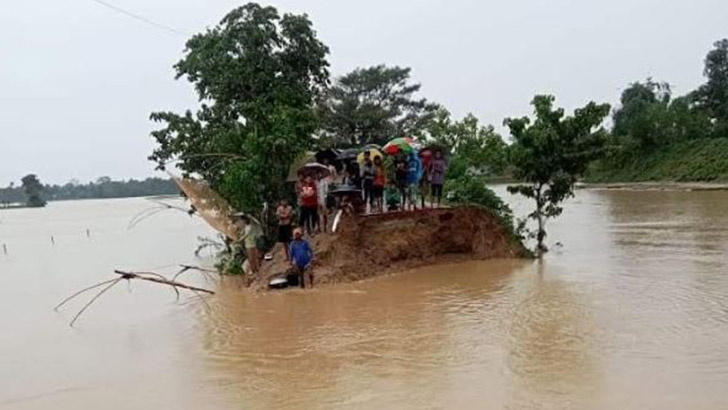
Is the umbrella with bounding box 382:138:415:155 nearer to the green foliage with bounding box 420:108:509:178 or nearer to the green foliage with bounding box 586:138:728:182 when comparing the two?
the green foliage with bounding box 420:108:509:178

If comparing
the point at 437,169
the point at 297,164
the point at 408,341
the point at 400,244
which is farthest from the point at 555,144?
the point at 408,341

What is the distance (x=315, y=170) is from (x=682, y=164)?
154 ft

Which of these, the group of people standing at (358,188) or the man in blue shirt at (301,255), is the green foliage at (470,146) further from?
the man in blue shirt at (301,255)

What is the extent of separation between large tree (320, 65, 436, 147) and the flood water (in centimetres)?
2155

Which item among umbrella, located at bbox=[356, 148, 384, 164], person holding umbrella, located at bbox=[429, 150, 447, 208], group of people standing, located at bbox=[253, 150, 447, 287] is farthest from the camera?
person holding umbrella, located at bbox=[429, 150, 447, 208]

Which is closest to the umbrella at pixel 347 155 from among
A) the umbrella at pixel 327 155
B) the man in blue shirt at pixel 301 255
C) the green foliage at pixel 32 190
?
the umbrella at pixel 327 155

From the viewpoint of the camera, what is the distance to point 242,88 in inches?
781

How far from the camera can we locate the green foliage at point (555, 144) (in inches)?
728

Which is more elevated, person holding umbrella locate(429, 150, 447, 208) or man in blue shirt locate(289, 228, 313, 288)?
person holding umbrella locate(429, 150, 447, 208)

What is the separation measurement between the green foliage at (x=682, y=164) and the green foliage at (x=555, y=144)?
96.1ft

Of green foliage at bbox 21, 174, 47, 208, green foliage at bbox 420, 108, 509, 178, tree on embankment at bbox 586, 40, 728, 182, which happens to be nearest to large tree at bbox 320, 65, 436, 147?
green foliage at bbox 420, 108, 509, 178

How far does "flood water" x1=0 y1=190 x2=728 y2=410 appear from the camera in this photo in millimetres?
7676

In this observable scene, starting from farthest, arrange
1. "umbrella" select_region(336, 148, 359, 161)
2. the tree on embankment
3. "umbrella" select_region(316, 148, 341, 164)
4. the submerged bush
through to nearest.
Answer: the tree on embankment
the submerged bush
"umbrella" select_region(336, 148, 359, 161)
"umbrella" select_region(316, 148, 341, 164)

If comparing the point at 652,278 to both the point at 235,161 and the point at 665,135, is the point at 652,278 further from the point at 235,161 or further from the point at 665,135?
the point at 665,135
